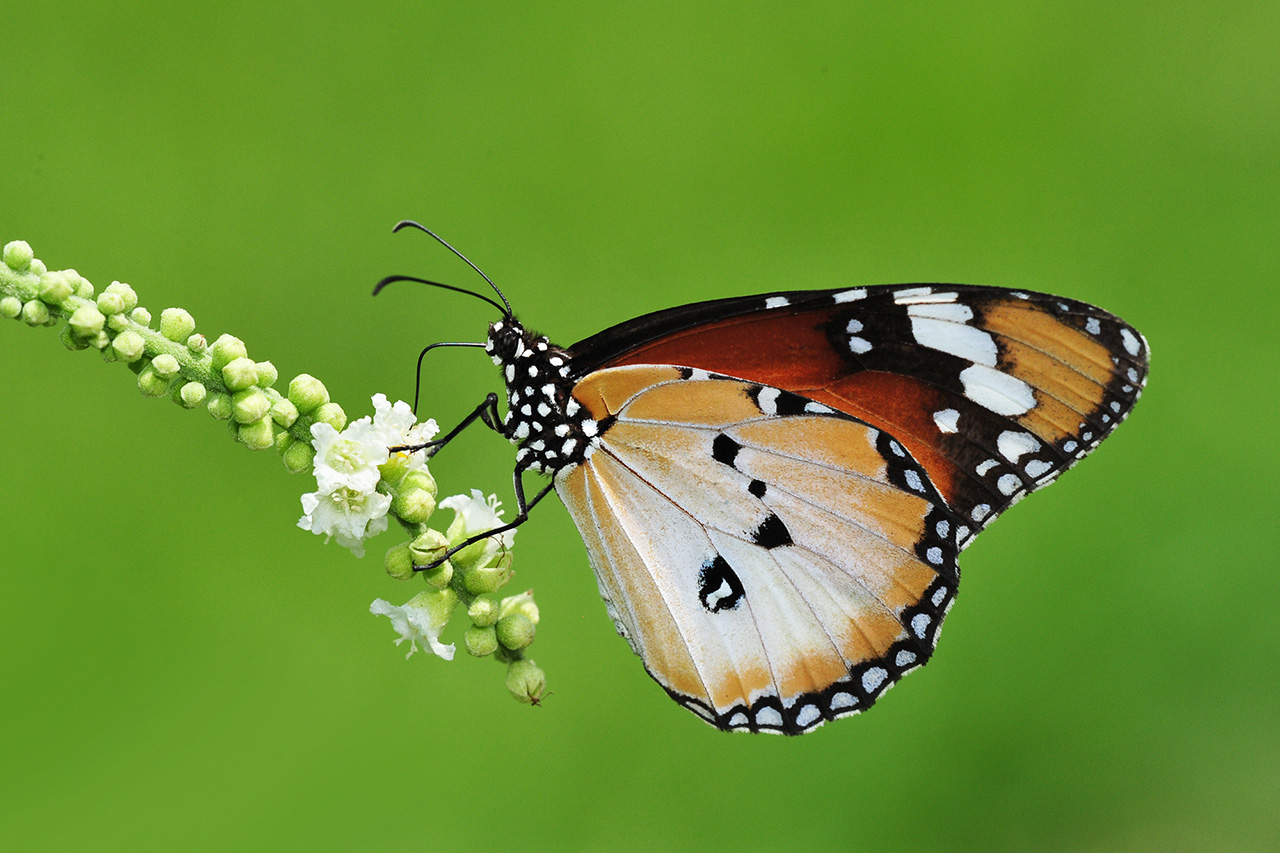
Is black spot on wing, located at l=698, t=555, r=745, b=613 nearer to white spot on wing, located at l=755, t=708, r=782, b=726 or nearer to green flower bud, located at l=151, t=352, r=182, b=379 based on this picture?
white spot on wing, located at l=755, t=708, r=782, b=726

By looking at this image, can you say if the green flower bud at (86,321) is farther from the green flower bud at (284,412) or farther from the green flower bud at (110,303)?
the green flower bud at (284,412)

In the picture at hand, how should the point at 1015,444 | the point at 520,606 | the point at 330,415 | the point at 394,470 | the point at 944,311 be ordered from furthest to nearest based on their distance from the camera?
the point at 1015,444 → the point at 944,311 → the point at 520,606 → the point at 394,470 → the point at 330,415

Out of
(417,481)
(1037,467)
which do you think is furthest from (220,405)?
(1037,467)

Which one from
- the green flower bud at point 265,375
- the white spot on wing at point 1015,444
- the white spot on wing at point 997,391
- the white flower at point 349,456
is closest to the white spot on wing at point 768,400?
the white spot on wing at point 997,391

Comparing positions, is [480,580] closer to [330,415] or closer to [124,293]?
[330,415]

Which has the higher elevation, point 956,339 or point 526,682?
point 956,339

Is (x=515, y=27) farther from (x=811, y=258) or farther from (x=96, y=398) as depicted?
(x=96, y=398)

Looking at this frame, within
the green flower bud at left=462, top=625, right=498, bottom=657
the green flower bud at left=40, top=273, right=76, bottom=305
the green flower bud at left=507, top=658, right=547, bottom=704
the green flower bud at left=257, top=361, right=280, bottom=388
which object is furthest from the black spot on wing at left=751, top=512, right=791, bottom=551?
the green flower bud at left=40, top=273, right=76, bottom=305

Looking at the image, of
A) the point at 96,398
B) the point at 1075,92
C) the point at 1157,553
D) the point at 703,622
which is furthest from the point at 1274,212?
the point at 96,398
